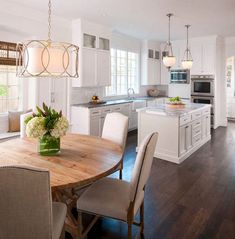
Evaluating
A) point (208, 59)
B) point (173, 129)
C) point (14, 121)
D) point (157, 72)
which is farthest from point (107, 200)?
point (157, 72)

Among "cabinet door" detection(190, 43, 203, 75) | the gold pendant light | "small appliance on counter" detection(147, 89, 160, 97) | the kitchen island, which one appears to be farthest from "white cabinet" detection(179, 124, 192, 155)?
"small appliance on counter" detection(147, 89, 160, 97)

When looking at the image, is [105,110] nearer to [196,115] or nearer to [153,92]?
[196,115]

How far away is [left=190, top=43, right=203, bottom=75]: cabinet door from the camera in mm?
6944

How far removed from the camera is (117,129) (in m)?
2.78

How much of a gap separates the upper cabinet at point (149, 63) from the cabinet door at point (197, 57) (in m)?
1.17

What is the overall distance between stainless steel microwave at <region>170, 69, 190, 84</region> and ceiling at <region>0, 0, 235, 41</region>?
1537 mm

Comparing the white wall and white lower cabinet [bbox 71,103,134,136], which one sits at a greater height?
the white wall

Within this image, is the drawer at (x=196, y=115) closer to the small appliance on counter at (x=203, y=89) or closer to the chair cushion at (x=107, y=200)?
the small appliance on counter at (x=203, y=89)

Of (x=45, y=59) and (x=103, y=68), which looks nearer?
(x=45, y=59)

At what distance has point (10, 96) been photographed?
171 inches

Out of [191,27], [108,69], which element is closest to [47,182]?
[108,69]

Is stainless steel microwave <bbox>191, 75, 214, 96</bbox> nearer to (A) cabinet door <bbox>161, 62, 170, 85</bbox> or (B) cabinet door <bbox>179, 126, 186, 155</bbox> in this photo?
(A) cabinet door <bbox>161, 62, 170, 85</bbox>

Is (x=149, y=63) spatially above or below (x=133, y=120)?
above

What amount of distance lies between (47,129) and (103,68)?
3759 millimetres
